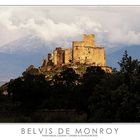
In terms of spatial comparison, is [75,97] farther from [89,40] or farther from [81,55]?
[89,40]

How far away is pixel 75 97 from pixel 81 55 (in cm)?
81

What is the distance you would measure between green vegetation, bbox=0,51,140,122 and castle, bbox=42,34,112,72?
0.51ft

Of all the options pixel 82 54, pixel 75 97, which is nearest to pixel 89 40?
pixel 82 54

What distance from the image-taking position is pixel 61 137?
7431 cm

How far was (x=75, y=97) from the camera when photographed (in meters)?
74.8

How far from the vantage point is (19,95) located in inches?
2948

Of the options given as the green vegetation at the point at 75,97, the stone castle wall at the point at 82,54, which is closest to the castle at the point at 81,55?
the stone castle wall at the point at 82,54

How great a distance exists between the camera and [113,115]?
7462cm

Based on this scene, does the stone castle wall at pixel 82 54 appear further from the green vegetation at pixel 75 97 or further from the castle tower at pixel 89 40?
the green vegetation at pixel 75 97

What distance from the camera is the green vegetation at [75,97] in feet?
245

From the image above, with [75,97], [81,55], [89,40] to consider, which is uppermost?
[89,40]

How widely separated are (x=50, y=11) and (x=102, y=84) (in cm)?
173

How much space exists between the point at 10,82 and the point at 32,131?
3.57ft

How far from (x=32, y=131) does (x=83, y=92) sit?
1.32m
